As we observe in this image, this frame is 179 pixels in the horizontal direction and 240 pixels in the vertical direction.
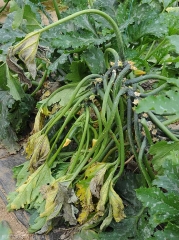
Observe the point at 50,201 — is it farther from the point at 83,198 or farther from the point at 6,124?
the point at 6,124

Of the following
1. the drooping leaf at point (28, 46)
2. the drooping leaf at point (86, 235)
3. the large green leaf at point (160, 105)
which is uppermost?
the drooping leaf at point (28, 46)

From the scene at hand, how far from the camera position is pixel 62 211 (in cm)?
140

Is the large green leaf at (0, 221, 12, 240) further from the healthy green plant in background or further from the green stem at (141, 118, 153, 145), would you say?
the green stem at (141, 118, 153, 145)

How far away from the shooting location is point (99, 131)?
149 centimetres

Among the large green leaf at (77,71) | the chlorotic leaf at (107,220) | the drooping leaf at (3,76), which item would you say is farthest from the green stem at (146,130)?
the drooping leaf at (3,76)

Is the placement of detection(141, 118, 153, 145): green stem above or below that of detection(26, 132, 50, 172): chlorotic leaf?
above

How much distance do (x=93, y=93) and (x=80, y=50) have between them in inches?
6.9

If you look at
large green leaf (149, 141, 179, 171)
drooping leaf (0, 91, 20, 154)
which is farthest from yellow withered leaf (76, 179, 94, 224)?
drooping leaf (0, 91, 20, 154)

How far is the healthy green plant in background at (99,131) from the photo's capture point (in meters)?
1.33

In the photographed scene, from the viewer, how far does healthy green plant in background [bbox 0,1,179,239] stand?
4.35 feet

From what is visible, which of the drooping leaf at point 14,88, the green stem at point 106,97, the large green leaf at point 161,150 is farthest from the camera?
the drooping leaf at point 14,88

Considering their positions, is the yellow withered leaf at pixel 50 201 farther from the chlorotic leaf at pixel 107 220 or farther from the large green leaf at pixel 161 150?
the large green leaf at pixel 161 150

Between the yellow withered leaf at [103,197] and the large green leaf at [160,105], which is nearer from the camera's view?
the large green leaf at [160,105]

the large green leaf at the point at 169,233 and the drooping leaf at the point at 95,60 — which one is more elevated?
the drooping leaf at the point at 95,60
